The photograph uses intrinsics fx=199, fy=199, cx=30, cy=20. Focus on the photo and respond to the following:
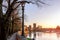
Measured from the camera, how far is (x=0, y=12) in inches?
308

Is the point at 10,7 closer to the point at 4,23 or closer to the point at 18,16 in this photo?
the point at 4,23

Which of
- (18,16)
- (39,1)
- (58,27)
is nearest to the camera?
(39,1)

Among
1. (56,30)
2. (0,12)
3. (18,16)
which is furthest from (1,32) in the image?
(56,30)

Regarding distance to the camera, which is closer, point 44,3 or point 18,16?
point 44,3

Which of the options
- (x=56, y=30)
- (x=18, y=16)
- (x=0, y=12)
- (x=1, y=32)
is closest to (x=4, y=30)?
(x=1, y=32)

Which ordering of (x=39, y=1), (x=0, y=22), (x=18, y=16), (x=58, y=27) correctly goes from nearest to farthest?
1. (x=0, y=22)
2. (x=39, y=1)
3. (x=18, y=16)
4. (x=58, y=27)

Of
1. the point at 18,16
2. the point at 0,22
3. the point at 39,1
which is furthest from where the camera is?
the point at 18,16

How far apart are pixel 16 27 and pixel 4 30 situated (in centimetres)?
1786

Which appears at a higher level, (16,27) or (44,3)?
(44,3)

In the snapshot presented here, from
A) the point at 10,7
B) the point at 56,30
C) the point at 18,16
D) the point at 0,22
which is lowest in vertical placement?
the point at 56,30

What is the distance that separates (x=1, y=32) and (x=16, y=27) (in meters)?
17.9

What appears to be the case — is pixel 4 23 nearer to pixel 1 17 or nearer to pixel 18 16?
pixel 1 17

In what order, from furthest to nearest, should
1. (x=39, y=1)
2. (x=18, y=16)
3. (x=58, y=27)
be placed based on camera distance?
(x=58, y=27) < (x=18, y=16) < (x=39, y=1)

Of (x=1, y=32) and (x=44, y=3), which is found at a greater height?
(x=44, y=3)
